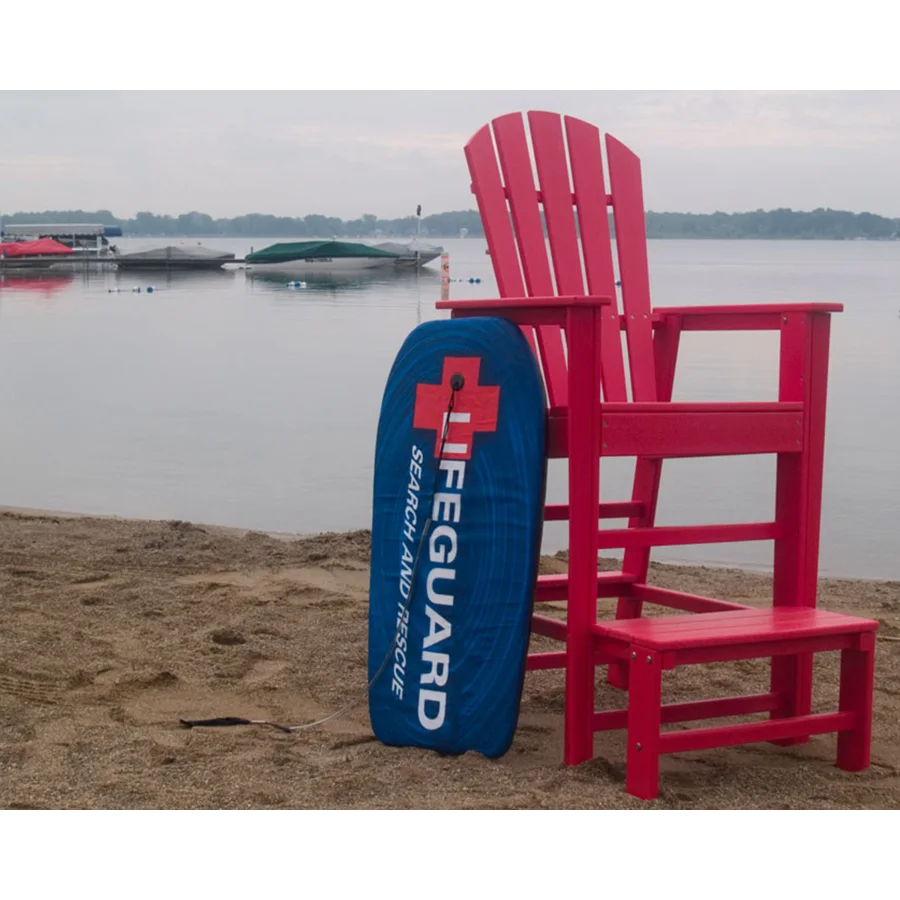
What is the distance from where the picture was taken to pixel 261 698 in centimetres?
327

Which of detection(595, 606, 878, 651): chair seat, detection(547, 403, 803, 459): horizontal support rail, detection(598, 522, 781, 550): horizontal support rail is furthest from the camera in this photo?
detection(598, 522, 781, 550): horizontal support rail

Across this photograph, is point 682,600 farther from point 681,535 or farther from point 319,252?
point 319,252

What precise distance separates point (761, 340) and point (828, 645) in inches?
538

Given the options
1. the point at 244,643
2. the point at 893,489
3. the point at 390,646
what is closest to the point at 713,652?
the point at 390,646

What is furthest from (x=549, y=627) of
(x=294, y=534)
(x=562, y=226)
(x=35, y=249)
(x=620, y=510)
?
(x=35, y=249)

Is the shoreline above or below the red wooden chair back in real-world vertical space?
below

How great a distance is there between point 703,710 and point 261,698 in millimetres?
1112

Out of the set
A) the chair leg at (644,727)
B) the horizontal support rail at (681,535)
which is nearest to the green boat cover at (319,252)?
the horizontal support rail at (681,535)

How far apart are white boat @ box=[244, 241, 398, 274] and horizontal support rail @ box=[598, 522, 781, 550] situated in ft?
142

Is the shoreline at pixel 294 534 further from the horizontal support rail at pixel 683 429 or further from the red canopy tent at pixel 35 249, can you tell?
the red canopy tent at pixel 35 249

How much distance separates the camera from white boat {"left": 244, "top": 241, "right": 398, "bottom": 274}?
46.8 meters

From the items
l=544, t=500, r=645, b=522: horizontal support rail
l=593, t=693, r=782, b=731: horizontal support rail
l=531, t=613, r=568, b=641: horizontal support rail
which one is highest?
l=544, t=500, r=645, b=522: horizontal support rail

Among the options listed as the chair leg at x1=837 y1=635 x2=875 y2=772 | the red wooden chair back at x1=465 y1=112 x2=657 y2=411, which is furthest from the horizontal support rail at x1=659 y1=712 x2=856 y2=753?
the red wooden chair back at x1=465 y1=112 x2=657 y2=411

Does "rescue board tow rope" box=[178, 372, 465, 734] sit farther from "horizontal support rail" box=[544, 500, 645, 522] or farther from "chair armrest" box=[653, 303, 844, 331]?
"chair armrest" box=[653, 303, 844, 331]
